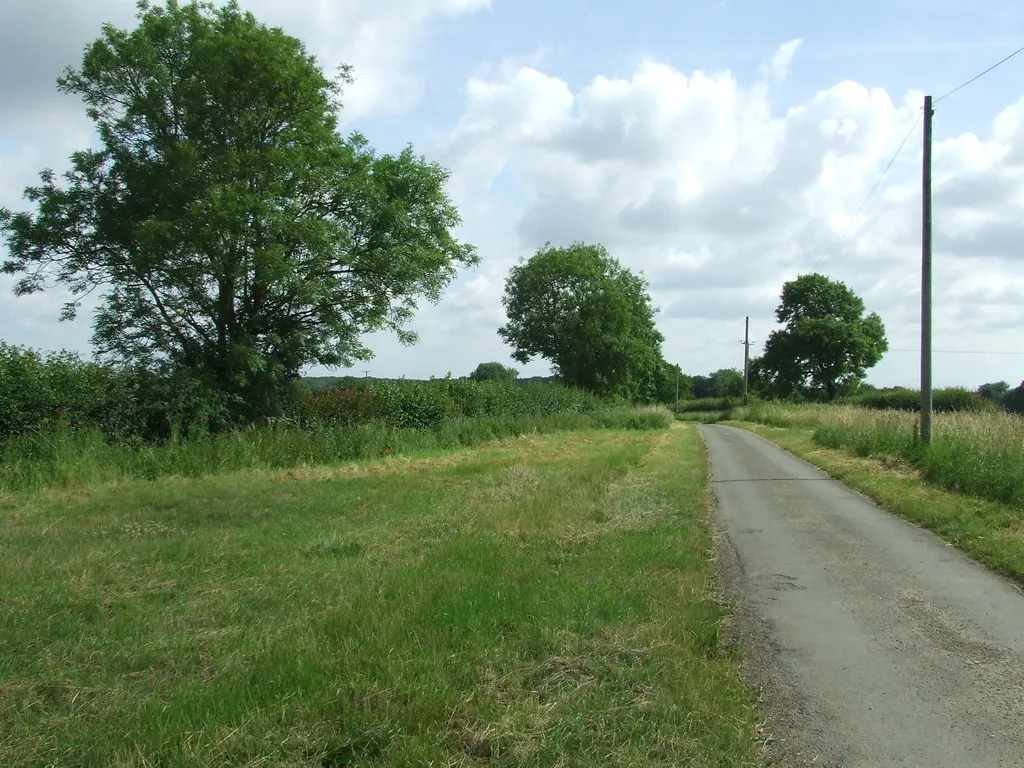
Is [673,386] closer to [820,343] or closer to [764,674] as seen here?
[820,343]

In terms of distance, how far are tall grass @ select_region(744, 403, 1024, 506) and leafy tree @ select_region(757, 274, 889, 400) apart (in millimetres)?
54198

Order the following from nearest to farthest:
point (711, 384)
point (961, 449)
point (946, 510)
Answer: point (946, 510), point (961, 449), point (711, 384)

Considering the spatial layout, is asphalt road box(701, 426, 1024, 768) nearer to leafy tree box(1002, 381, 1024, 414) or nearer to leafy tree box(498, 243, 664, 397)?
leafy tree box(1002, 381, 1024, 414)

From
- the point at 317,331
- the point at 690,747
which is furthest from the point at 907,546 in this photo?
the point at 317,331

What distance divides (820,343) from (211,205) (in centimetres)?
6921

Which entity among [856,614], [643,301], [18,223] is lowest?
[856,614]

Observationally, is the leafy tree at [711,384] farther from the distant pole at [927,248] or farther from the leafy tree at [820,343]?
the distant pole at [927,248]

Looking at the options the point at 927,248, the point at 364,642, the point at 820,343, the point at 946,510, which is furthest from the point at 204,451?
the point at 820,343

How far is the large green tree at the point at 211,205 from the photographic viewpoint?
22594 millimetres

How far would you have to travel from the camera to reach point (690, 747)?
4094 mm

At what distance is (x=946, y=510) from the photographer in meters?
11.7

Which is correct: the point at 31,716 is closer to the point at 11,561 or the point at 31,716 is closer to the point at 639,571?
the point at 11,561

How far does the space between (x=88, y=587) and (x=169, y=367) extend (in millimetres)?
17592

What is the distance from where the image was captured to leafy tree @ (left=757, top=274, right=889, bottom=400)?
7700 centimetres
